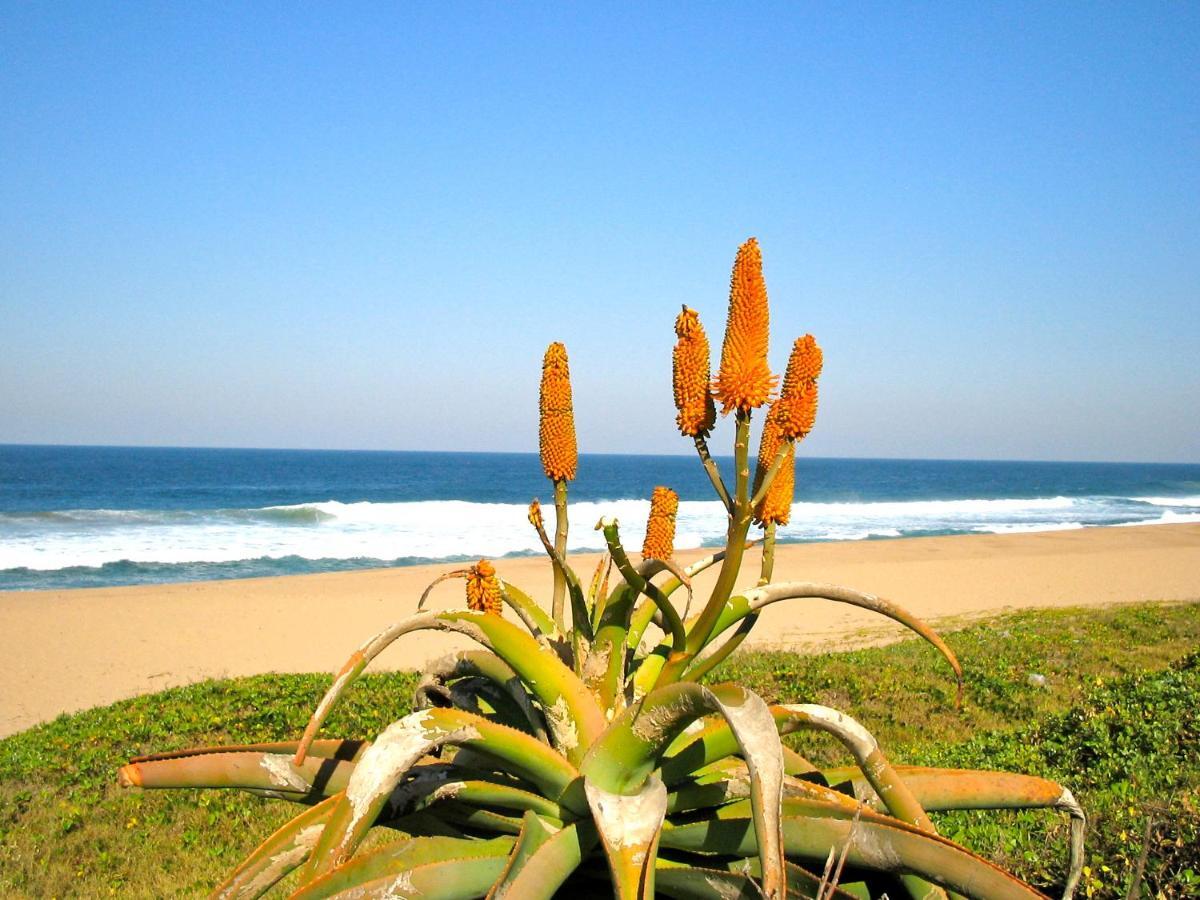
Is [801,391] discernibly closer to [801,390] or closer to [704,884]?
[801,390]

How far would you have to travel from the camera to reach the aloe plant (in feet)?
5.45

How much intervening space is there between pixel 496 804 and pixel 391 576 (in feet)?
91.4

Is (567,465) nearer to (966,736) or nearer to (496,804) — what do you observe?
(496,804)

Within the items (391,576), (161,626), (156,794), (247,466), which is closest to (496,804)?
(156,794)

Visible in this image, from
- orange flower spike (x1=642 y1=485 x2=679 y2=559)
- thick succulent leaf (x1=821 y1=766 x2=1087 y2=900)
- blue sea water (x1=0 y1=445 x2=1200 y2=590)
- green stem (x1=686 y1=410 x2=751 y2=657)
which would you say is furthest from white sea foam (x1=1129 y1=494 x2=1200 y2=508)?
green stem (x1=686 y1=410 x2=751 y2=657)

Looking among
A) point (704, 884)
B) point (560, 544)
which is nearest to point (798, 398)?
point (560, 544)

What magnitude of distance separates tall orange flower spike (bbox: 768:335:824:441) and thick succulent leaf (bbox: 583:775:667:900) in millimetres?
754

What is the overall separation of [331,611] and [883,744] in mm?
16050

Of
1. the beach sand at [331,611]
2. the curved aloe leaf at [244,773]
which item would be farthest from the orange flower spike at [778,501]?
the beach sand at [331,611]

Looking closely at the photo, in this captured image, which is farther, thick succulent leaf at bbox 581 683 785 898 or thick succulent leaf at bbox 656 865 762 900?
thick succulent leaf at bbox 656 865 762 900

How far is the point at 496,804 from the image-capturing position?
1907 millimetres

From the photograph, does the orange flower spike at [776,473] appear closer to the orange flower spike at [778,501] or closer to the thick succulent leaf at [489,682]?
the orange flower spike at [778,501]

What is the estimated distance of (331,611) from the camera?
2180 cm

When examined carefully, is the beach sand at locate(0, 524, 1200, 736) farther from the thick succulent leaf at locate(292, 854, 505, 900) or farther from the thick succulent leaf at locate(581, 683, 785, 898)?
the thick succulent leaf at locate(581, 683, 785, 898)
